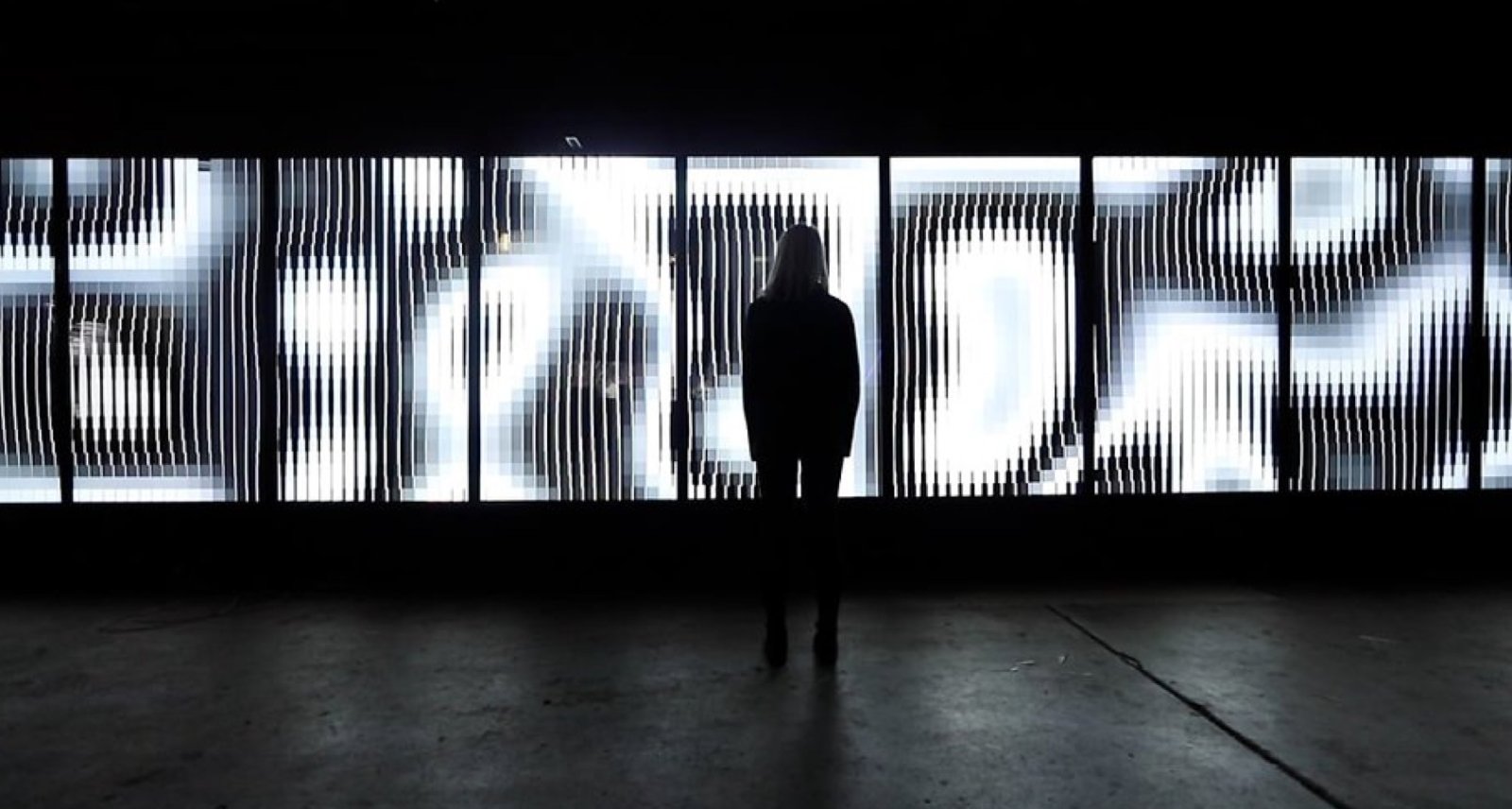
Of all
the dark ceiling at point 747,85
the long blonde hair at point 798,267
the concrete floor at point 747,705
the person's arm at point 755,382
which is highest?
the dark ceiling at point 747,85

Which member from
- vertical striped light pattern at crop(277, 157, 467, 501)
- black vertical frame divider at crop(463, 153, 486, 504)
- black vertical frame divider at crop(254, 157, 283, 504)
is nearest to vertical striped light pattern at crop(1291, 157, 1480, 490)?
black vertical frame divider at crop(463, 153, 486, 504)

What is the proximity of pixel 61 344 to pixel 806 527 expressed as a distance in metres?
4.83

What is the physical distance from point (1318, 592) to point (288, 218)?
260 inches

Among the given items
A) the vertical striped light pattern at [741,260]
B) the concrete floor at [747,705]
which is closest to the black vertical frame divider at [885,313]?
the vertical striped light pattern at [741,260]

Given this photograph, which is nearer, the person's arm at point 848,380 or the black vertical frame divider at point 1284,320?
the person's arm at point 848,380

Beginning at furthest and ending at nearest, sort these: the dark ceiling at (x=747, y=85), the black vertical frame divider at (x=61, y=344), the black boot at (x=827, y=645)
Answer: the black vertical frame divider at (x=61, y=344)
the dark ceiling at (x=747, y=85)
the black boot at (x=827, y=645)

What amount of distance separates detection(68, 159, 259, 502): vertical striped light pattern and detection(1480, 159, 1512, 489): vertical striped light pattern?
7.83 meters

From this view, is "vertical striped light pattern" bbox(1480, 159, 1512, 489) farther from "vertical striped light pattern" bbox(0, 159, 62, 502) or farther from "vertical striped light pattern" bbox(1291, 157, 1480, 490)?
"vertical striped light pattern" bbox(0, 159, 62, 502)

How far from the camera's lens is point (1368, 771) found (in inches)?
110

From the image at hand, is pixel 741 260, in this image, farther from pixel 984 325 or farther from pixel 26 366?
pixel 26 366

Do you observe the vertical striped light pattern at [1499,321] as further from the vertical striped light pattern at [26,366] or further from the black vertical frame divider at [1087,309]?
the vertical striped light pattern at [26,366]

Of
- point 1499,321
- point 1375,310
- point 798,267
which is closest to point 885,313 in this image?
point 798,267

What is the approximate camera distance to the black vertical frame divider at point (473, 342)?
5.52 metres

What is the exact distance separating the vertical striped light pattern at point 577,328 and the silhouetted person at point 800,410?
1.76 meters
